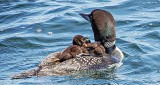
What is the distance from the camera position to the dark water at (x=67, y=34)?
9.54 meters

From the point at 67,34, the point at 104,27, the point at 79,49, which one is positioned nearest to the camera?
the point at 79,49

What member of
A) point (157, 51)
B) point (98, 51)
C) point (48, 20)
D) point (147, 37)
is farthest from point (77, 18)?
point (98, 51)

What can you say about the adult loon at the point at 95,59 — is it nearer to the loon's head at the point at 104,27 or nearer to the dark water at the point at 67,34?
the loon's head at the point at 104,27

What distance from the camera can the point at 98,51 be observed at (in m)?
10.1

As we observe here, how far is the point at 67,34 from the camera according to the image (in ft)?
44.6

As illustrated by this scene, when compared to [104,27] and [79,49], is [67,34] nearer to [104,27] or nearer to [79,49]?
[104,27]

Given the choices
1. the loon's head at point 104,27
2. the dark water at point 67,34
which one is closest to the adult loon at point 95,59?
the loon's head at point 104,27

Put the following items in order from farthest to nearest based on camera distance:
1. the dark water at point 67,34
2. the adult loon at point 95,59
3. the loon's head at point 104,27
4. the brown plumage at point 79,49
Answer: the loon's head at point 104,27 → the brown plumage at point 79,49 → the dark water at point 67,34 → the adult loon at point 95,59

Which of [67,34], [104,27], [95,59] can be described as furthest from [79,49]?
[67,34]

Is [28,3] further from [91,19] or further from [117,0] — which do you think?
[91,19]

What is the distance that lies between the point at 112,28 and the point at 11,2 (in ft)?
25.8

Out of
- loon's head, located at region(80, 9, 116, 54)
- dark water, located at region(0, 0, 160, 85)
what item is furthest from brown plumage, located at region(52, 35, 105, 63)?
dark water, located at region(0, 0, 160, 85)

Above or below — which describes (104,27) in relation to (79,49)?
above

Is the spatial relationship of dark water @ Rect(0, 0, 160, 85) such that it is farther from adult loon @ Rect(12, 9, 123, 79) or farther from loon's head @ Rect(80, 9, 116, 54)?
loon's head @ Rect(80, 9, 116, 54)
